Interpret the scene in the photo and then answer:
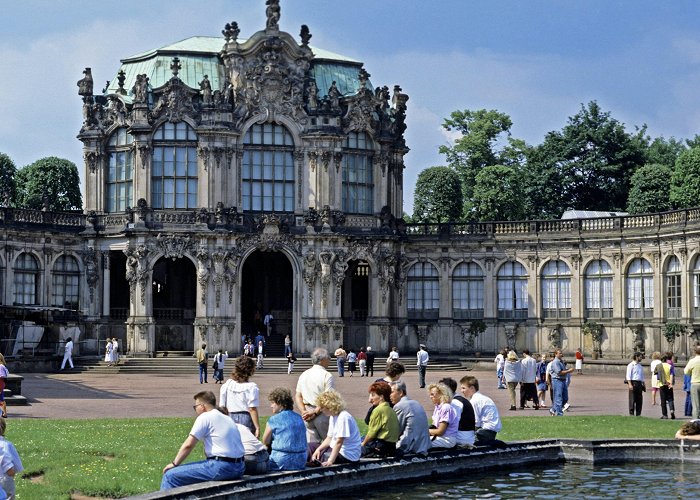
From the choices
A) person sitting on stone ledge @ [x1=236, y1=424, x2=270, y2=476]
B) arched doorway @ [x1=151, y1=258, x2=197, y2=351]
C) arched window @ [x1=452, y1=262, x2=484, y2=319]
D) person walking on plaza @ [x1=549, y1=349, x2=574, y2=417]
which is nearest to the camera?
person sitting on stone ledge @ [x1=236, y1=424, x2=270, y2=476]

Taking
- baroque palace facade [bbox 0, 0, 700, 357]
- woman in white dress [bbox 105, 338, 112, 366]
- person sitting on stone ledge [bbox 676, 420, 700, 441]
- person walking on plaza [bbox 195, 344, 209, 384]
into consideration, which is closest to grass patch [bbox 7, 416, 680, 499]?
person sitting on stone ledge [bbox 676, 420, 700, 441]

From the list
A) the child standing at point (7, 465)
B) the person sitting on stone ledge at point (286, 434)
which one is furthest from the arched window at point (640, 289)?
the child standing at point (7, 465)

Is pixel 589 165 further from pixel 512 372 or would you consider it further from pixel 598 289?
pixel 512 372

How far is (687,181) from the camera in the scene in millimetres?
85000

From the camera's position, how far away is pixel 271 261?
7744cm

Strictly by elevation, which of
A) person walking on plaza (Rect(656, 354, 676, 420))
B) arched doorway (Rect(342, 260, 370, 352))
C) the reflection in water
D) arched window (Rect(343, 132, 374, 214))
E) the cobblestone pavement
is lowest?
the reflection in water

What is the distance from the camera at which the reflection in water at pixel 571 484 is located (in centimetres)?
2323

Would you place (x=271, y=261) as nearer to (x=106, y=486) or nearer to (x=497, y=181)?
(x=497, y=181)

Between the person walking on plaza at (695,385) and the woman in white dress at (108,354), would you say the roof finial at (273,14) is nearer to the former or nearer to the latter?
the woman in white dress at (108,354)

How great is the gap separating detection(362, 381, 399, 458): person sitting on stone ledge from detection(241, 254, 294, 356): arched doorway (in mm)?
52139

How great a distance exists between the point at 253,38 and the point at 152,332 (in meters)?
18.2

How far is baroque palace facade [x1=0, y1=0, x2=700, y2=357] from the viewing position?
71250 millimetres

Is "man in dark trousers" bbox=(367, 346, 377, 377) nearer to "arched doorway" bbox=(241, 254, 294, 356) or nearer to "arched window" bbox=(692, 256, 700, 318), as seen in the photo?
"arched doorway" bbox=(241, 254, 294, 356)

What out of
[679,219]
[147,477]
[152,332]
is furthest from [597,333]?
[147,477]
